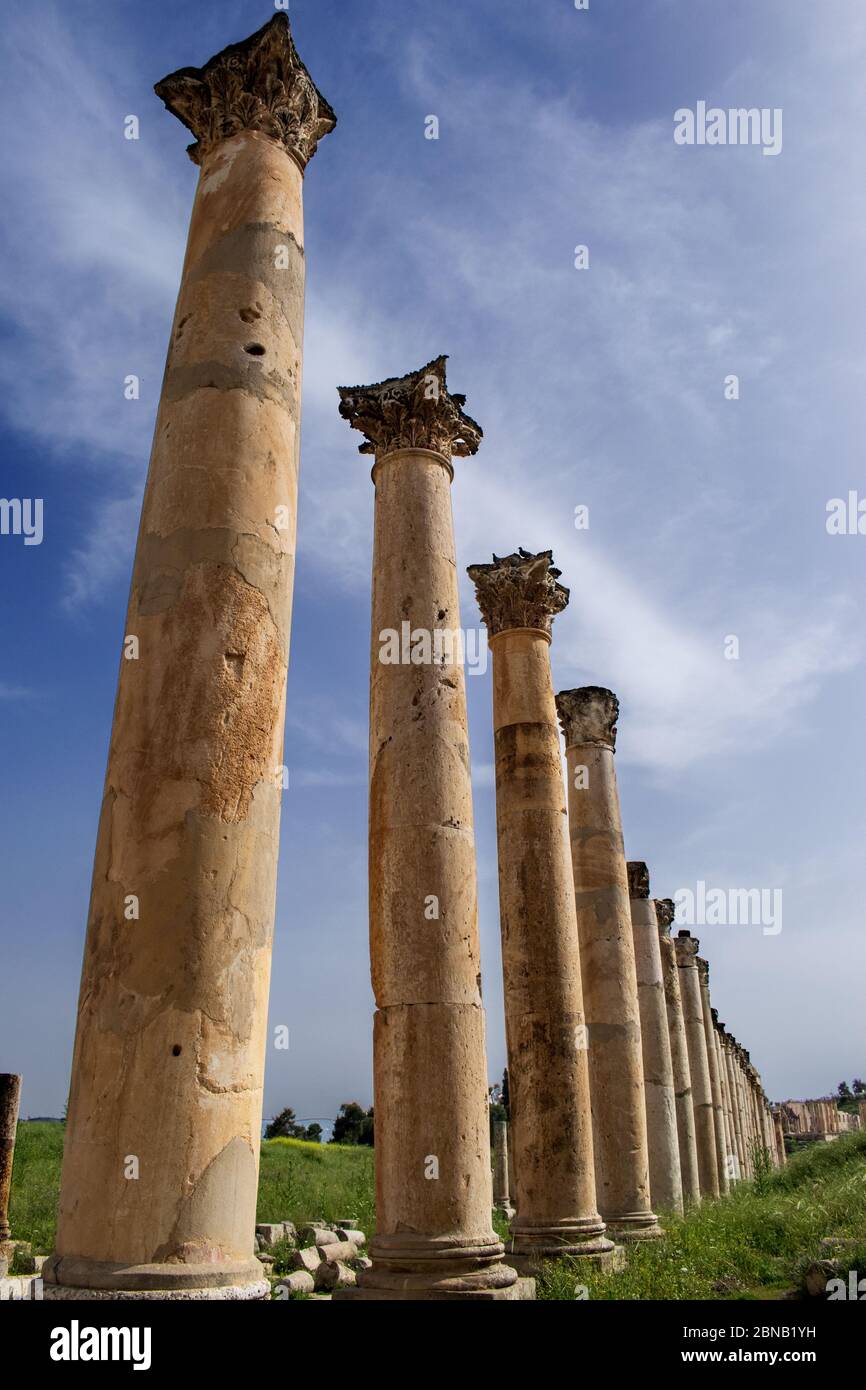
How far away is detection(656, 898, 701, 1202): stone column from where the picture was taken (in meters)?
33.5

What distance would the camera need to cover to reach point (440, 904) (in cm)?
1220

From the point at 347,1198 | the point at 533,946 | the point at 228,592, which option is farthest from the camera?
the point at 347,1198

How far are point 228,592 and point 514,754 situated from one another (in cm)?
1136

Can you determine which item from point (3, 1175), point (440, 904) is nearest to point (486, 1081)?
point (440, 904)

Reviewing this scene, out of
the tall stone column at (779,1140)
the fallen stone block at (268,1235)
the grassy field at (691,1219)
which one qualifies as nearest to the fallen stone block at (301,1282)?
the fallen stone block at (268,1235)

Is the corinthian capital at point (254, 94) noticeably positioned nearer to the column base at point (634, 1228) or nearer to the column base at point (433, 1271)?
the column base at point (433, 1271)

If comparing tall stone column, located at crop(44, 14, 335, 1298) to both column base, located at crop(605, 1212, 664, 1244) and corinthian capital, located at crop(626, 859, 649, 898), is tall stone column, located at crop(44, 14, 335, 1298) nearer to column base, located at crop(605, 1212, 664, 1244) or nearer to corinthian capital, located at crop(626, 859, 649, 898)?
column base, located at crop(605, 1212, 664, 1244)

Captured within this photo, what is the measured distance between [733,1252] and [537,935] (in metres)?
6.28

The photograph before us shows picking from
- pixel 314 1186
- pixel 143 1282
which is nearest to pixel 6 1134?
pixel 314 1186

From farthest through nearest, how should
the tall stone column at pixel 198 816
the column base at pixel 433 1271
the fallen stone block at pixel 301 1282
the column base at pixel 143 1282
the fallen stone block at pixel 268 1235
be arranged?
the fallen stone block at pixel 268 1235
the fallen stone block at pixel 301 1282
the column base at pixel 433 1271
the tall stone column at pixel 198 816
the column base at pixel 143 1282

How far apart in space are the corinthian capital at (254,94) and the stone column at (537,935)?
34.3 feet

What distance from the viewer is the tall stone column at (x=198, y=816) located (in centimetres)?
602
